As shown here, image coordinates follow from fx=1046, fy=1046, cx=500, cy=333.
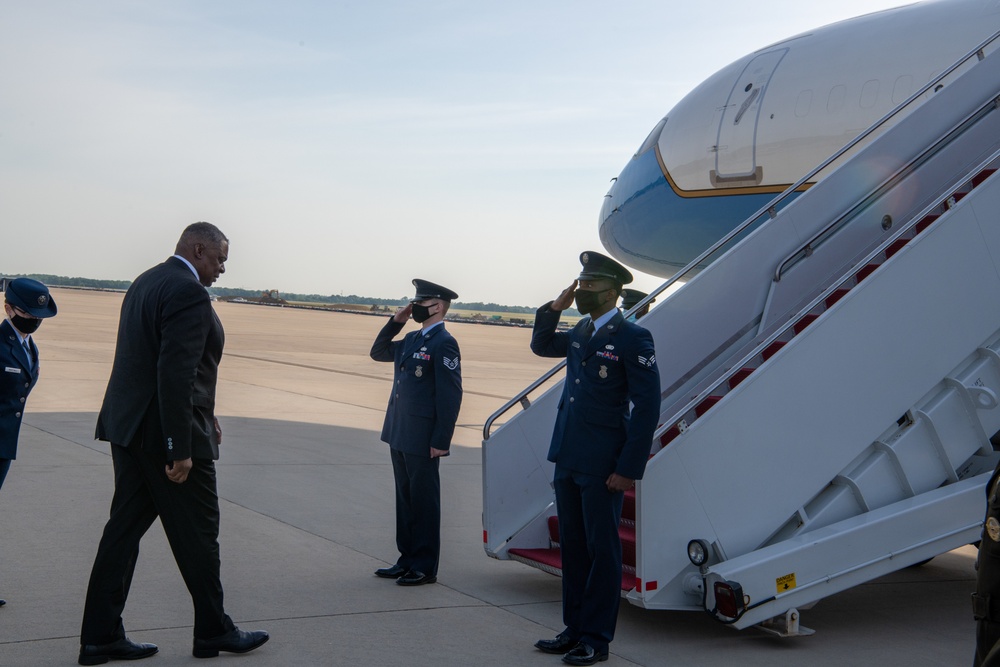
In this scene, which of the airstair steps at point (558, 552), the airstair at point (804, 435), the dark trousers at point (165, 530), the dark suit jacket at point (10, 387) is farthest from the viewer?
the airstair steps at point (558, 552)

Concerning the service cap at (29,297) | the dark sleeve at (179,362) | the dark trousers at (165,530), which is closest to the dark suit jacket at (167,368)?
the dark sleeve at (179,362)

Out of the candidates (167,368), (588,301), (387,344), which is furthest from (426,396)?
(167,368)

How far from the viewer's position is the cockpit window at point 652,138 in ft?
38.8

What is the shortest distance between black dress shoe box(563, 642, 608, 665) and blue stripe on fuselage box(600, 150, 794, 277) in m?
5.98

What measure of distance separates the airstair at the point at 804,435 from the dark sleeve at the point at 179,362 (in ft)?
6.75

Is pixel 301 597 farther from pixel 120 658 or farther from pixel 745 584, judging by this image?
pixel 745 584

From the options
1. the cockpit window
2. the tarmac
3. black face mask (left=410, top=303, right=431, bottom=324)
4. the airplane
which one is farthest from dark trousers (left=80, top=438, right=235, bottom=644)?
the cockpit window

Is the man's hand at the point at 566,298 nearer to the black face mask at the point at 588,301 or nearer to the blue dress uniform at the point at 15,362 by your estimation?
the black face mask at the point at 588,301

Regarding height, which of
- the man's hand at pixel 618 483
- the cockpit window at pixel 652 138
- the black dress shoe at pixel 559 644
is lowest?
the black dress shoe at pixel 559 644

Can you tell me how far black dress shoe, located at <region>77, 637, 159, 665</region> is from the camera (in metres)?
4.27

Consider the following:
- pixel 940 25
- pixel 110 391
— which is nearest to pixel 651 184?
pixel 940 25

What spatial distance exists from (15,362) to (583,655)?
2964 mm

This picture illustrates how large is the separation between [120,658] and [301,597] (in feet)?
4.11

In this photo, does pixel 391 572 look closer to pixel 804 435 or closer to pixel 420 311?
pixel 420 311
